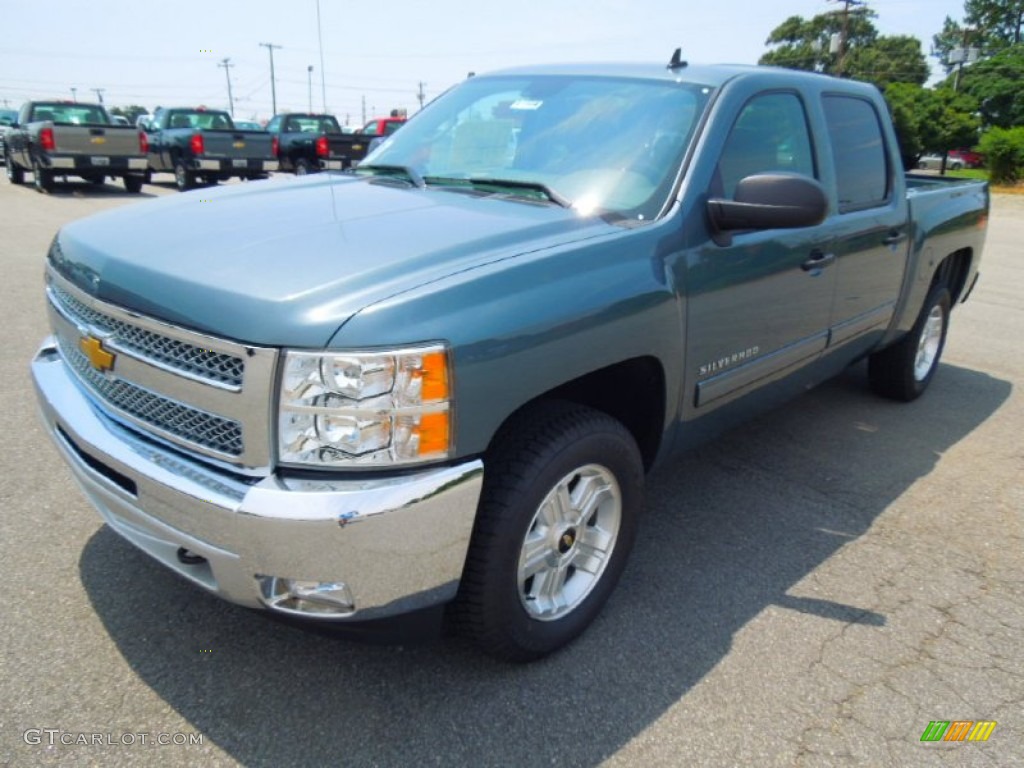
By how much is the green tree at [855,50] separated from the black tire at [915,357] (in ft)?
218

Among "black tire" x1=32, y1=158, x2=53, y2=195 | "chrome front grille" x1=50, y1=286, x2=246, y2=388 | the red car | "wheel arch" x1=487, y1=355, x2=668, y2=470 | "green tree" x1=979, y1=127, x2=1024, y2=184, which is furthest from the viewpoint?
the red car

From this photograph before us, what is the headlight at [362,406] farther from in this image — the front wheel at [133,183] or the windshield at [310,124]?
the windshield at [310,124]

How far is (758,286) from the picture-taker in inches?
121

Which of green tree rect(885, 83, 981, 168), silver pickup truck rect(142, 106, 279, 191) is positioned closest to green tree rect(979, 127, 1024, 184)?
green tree rect(885, 83, 981, 168)

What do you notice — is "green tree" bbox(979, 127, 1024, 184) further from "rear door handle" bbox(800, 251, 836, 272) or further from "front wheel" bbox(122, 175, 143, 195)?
"rear door handle" bbox(800, 251, 836, 272)

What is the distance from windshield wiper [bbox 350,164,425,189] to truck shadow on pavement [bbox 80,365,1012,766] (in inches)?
69.2

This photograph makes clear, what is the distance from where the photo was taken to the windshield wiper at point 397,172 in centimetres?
330

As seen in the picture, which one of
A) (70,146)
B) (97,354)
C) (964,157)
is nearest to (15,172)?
(70,146)

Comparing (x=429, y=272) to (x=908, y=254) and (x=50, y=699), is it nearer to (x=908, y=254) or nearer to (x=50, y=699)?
(x=50, y=699)

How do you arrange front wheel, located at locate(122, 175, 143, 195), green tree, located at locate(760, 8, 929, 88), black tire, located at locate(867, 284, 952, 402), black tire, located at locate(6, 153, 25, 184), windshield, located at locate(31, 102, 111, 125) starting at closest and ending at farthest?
black tire, located at locate(867, 284, 952, 402) < windshield, located at locate(31, 102, 111, 125) < front wheel, located at locate(122, 175, 143, 195) < black tire, located at locate(6, 153, 25, 184) < green tree, located at locate(760, 8, 929, 88)

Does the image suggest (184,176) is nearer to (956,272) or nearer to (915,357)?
(956,272)

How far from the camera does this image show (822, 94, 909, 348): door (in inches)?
147

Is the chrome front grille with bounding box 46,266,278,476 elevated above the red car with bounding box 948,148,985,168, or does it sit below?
above

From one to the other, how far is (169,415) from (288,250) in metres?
0.56
